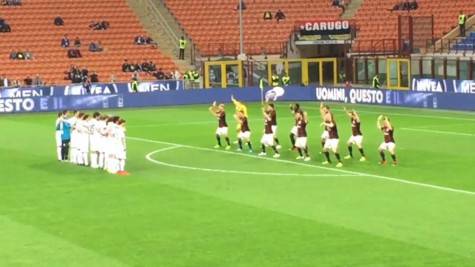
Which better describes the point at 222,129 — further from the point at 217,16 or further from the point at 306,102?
the point at 217,16

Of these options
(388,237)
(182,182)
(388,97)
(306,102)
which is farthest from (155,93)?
(388,237)

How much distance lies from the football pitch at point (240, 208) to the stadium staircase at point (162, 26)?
34.1 meters

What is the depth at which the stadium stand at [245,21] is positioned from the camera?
3211 inches

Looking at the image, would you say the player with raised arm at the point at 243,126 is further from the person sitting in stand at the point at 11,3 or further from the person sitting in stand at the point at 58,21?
the person sitting in stand at the point at 11,3

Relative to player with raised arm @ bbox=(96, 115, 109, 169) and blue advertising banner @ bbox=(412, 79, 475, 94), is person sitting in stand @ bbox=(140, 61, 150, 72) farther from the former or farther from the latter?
player with raised arm @ bbox=(96, 115, 109, 169)

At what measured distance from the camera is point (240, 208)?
27406 millimetres

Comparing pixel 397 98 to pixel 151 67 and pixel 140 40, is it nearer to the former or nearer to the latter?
pixel 151 67

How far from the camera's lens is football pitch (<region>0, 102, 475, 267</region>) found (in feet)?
70.6

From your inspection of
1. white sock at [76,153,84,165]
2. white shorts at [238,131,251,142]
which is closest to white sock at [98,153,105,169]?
white sock at [76,153,84,165]

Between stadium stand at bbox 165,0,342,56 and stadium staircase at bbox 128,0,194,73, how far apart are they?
67cm

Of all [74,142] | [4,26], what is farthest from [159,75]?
[74,142]

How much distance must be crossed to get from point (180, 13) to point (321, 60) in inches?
525

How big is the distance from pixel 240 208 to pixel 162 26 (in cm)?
5600

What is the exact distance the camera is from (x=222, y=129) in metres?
43.1
